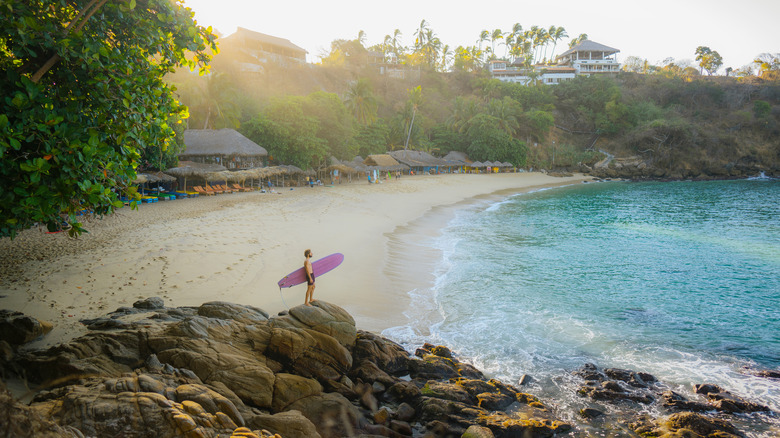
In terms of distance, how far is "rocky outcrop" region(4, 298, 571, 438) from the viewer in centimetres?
382

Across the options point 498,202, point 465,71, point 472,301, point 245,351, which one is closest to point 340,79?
point 465,71

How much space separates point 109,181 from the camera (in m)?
5.11

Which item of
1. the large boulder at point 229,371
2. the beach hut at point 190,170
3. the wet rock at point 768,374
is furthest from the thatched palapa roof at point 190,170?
the wet rock at point 768,374

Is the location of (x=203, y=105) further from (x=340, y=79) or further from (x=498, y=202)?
(x=340, y=79)

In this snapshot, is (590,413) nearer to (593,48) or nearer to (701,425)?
(701,425)

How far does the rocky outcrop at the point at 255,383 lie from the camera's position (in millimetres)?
3822

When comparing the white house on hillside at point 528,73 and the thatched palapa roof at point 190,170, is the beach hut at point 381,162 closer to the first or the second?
the thatched palapa roof at point 190,170

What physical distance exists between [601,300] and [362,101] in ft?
114

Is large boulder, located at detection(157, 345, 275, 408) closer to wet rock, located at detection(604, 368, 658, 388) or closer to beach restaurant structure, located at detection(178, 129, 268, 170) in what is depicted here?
wet rock, located at detection(604, 368, 658, 388)

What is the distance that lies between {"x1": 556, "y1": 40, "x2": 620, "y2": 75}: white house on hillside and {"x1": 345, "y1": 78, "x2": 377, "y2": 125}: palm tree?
178 ft

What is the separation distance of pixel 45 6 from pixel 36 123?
1.90m

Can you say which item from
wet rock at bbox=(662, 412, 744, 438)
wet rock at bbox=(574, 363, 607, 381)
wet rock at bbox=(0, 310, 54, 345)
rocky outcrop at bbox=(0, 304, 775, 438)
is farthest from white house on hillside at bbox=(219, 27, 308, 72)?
wet rock at bbox=(662, 412, 744, 438)

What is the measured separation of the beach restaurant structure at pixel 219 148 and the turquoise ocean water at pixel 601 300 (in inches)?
620

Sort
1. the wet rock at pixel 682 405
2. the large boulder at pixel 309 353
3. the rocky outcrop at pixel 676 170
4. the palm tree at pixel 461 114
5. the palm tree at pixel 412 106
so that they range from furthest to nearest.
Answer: the palm tree at pixel 461 114
the rocky outcrop at pixel 676 170
the palm tree at pixel 412 106
the wet rock at pixel 682 405
the large boulder at pixel 309 353
